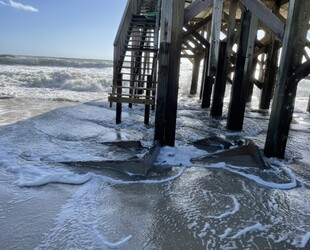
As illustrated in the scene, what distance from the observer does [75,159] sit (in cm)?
471

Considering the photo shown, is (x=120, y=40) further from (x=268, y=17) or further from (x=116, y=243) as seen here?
(x=116, y=243)

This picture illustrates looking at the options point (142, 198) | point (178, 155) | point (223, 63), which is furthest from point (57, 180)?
point (223, 63)

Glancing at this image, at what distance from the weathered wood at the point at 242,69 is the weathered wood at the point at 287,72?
→ 1.92m

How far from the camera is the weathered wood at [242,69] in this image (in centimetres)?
631

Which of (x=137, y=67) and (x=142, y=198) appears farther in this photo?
(x=137, y=67)

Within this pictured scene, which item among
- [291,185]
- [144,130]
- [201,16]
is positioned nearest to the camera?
[291,185]

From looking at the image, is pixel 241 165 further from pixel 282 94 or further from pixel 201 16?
pixel 201 16

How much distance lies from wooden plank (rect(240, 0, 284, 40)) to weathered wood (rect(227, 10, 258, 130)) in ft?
4.35

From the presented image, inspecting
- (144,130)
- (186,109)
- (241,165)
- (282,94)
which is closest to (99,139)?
(144,130)

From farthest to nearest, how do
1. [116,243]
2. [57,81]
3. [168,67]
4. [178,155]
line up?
[57,81]
[178,155]
[168,67]
[116,243]

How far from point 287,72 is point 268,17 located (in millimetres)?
974

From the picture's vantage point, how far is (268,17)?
477 centimetres

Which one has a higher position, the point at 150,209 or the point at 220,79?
the point at 220,79

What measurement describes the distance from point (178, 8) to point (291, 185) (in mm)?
3142
